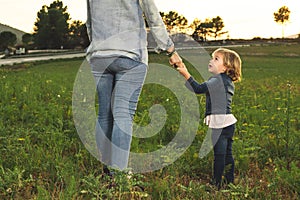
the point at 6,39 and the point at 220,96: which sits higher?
the point at 6,39

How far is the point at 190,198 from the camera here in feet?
12.3

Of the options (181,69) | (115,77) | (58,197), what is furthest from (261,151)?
(58,197)

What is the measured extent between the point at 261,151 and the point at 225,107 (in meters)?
1.20

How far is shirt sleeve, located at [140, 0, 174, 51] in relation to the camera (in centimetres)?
388

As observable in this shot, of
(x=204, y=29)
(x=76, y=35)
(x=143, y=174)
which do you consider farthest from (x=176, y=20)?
(x=143, y=174)

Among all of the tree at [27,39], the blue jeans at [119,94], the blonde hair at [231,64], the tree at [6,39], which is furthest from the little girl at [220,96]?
the tree at [27,39]

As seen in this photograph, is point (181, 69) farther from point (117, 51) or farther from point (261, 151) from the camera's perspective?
point (261, 151)

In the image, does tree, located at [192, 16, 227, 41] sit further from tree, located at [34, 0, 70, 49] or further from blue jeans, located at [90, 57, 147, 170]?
blue jeans, located at [90, 57, 147, 170]

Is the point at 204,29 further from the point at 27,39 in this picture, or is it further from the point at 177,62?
the point at 177,62

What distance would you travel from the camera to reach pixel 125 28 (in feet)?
13.0

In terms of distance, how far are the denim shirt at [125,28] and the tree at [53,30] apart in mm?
75184

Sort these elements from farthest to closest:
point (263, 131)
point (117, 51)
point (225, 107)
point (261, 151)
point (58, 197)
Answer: point (263, 131) → point (261, 151) → point (225, 107) → point (117, 51) → point (58, 197)

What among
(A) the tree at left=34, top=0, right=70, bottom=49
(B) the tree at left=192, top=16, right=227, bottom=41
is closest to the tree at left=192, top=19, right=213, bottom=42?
(B) the tree at left=192, top=16, right=227, bottom=41

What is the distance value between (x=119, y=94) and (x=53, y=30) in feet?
264
